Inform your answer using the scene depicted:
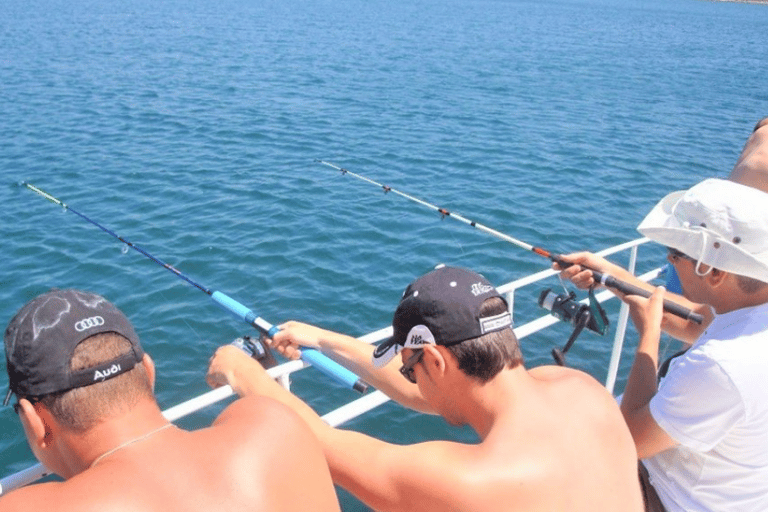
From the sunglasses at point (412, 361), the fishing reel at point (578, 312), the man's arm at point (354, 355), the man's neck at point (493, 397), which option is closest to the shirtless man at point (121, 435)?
the sunglasses at point (412, 361)

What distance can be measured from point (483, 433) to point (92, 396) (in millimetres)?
1169

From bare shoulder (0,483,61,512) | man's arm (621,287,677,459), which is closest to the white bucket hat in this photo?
man's arm (621,287,677,459)

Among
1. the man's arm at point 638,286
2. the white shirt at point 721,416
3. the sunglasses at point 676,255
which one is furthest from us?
the man's arm at point 638,286

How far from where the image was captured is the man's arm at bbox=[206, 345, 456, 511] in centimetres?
198

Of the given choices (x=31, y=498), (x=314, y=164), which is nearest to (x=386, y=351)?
(x=31, y=498)

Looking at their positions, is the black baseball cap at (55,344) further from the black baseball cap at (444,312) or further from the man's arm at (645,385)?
the man's arm at (645,385)

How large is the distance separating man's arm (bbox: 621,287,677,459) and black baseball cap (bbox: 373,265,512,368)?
31.2 inches

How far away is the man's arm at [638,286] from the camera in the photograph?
3.46 meters

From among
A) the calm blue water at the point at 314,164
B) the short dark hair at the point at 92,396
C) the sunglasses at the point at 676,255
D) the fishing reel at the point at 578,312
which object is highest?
the sunglasses at the point at 676,255

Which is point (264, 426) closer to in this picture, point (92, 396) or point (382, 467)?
point (382, 467)

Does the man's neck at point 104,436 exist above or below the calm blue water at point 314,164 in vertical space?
above

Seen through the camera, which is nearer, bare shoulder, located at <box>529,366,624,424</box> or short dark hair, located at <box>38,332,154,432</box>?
short dark hair, located at <box>38,332,154,432</box>

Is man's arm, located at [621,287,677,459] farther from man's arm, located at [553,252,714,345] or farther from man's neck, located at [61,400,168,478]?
man's neck, located at [61,400,168,478]

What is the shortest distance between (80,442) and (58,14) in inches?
1567
